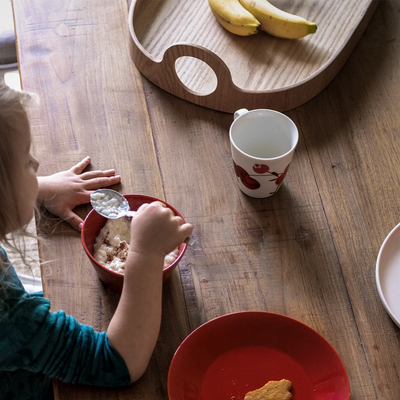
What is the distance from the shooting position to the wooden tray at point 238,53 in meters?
1.01

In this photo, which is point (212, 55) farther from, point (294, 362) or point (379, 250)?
point (294, 362)

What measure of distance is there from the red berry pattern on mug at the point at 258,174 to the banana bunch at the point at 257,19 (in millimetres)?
425

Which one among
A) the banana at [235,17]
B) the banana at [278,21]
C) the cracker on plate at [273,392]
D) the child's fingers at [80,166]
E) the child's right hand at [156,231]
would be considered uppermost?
the banana at [278,21]

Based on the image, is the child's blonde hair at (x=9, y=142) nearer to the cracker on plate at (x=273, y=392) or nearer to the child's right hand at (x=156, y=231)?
the child's right hand at (x=156, y=231)

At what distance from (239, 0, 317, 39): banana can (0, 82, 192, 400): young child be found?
620 millimetres

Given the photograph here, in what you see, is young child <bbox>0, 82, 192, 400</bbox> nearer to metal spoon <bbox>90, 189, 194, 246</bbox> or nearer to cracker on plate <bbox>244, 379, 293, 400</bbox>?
metal spoon <bbox>90, 189, 194, 246</bbox>

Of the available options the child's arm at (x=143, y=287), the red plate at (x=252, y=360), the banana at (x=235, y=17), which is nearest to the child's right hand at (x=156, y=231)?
the child's arm at (x=143, y=287)

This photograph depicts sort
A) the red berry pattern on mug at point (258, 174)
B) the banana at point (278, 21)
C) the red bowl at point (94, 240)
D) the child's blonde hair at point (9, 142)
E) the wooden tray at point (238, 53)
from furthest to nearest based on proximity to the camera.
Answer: the banana at point (278, 21)
the wooden tray at point (238, 53)
the red berry pattern on mug at point (258, 174)
the red bowl at point (94, 240)
the child's blonde hair at point (9, 142)

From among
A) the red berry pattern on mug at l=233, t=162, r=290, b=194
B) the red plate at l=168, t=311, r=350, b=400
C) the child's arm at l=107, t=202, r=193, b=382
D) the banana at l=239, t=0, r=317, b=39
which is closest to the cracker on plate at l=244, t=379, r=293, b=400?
the red plate at l=168, t=311, r=350, b=400

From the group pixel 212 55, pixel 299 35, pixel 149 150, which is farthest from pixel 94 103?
pixel 299 35

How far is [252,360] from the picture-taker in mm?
746

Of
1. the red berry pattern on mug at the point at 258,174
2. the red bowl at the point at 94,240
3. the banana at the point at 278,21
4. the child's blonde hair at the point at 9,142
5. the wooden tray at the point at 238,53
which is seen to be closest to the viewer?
the child's blonde hair at the point at 9,142

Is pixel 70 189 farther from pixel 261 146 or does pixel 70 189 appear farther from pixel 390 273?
pixel 390 273

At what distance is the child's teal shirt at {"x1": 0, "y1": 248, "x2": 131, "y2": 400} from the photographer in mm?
692
